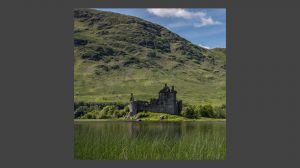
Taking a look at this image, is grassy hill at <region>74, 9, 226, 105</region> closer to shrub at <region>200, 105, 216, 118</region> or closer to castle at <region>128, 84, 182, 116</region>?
shrub at <region>200, 105, 216, 118</region>

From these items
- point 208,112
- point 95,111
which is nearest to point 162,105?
point 208,112

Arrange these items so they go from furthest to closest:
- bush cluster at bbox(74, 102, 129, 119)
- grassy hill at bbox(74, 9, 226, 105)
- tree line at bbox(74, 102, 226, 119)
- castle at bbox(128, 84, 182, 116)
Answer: grassy hill at bbox(74, 9, 226, 105), castle at bbox(128, 84, 182, 116), tree line at bbox(74, 102, 226, 119), bush cluster at bbox(74, 102, 129, 119)

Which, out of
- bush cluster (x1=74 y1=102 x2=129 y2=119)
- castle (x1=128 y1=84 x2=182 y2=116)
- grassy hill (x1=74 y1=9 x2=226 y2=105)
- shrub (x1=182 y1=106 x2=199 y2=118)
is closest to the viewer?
bush cluster (x1=74 y1=102 x2=129 y2=119)

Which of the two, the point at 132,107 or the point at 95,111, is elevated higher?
the point at 132,107

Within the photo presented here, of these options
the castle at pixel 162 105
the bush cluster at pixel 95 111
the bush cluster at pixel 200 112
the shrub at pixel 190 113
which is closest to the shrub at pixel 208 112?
the bush cluster at pixel 200 112

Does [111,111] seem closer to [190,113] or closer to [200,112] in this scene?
[190,113]

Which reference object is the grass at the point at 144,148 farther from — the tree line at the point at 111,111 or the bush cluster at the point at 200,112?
the bush cluster at the point at 200,112

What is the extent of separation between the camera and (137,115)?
2780 centimetres

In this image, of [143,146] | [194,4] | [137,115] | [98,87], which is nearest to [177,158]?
[143,146]

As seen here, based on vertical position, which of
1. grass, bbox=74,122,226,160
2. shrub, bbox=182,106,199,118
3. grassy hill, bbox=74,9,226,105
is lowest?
grass, bbox=74,122,226,160

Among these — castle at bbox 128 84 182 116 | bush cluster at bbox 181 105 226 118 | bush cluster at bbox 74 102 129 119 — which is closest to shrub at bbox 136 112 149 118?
castle at bbox 128 84 182 116

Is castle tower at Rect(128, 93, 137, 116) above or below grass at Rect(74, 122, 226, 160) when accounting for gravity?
above

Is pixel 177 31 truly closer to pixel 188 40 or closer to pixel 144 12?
pixel 188 40

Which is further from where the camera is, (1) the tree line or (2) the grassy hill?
(2) the grassy hill
